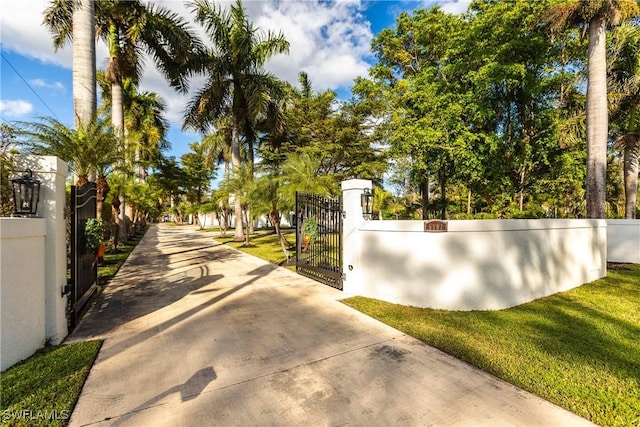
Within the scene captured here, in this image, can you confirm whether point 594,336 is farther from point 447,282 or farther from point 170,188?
point 170,188

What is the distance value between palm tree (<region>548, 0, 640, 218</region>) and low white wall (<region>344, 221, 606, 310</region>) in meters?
4.23

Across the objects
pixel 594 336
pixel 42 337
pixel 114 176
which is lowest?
pixel 594 336

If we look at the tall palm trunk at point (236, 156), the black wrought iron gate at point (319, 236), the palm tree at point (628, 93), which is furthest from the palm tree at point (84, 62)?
the palm tree at point (628, 93)

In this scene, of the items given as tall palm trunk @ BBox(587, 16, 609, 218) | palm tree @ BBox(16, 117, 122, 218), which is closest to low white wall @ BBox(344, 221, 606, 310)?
tall palm trunk @ BBox(587, 16, 609, 218)

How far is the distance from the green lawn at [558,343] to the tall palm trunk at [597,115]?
4333mm

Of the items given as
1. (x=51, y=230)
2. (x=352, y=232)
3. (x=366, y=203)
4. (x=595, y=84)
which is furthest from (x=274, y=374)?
(x=595, y=84)

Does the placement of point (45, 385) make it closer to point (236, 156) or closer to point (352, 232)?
point (352, 232)

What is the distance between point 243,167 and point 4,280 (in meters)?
11.4

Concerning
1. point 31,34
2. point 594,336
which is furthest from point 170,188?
point 594,336

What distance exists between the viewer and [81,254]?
498 cm

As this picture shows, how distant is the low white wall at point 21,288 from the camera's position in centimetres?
308

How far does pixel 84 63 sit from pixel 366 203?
8.29 m

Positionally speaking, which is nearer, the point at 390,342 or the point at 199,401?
the point at 199,401

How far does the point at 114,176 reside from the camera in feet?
38.7
